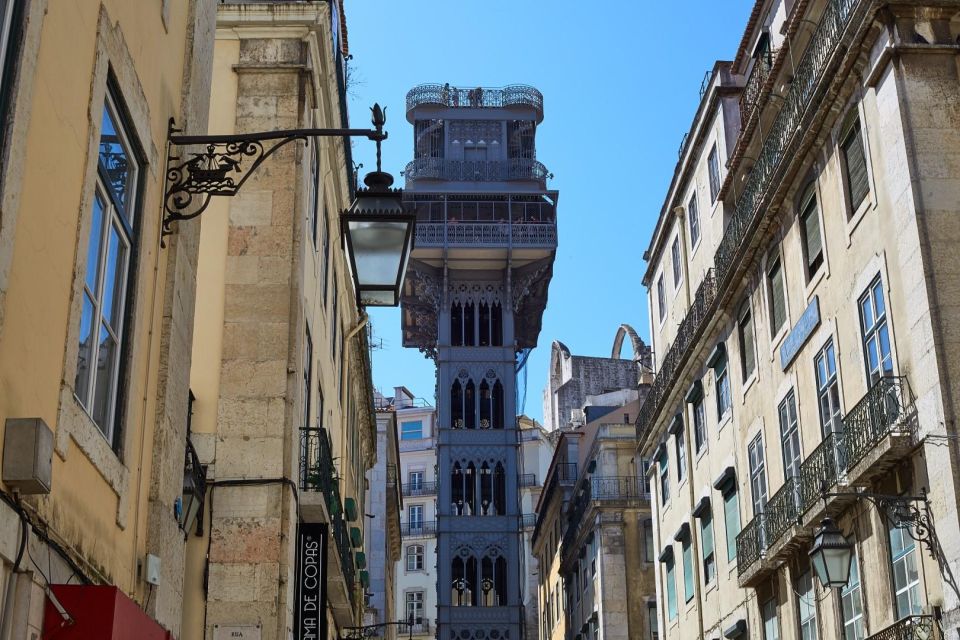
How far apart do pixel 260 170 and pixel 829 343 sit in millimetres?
8981

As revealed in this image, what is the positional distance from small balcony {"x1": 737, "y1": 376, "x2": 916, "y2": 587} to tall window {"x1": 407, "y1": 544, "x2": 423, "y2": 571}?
58.2 meters

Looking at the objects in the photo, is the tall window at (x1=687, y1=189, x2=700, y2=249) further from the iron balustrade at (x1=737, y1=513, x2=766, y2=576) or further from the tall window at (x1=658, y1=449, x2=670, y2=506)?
the iron balustrade at (x1=737, y1=513, x2=766, y2=576)

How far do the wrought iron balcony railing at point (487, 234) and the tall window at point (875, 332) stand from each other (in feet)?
123

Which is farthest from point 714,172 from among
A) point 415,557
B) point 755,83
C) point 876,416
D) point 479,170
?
point 415,557

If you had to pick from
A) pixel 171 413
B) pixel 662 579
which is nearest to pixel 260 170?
pixel 171 413

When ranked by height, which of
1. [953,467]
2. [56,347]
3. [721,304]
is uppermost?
[721,304]

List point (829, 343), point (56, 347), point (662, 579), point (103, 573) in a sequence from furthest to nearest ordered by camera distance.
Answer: point (662, 579), point (829, 343), point (103, 573), point (56, 347)

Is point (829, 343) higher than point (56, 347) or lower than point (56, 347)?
higher

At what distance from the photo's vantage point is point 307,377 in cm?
1667

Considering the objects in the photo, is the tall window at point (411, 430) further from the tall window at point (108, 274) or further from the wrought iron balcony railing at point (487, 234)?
the tall window at point (108, 274)

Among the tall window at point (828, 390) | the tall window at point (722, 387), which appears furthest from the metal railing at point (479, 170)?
the tall window at point (828, 390)

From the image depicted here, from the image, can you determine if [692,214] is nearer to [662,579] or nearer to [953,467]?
[662,579]

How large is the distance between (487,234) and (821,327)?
3629 centimetres

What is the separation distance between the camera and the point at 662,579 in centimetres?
3178
